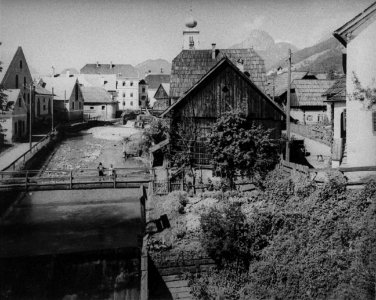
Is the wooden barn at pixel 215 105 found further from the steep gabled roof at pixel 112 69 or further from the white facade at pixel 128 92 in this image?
the steep gabled roof at pixel 112 69

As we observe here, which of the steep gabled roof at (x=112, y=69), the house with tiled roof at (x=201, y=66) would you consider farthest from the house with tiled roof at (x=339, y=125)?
the steep gabled roof at (x=112, y=69)

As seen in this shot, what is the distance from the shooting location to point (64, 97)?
5319 centimetres

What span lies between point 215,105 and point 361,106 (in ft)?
29.6

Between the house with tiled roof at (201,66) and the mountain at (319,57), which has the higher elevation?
the mountain at (319,57)

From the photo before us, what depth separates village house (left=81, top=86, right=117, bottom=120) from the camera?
6556 cm

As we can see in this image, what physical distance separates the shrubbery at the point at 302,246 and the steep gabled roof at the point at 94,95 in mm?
57107

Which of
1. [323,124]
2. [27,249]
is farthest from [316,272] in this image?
[323,124]

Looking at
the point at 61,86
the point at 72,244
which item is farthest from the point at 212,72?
the point at 61,86

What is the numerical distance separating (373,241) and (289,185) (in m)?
4.13

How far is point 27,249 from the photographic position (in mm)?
16859

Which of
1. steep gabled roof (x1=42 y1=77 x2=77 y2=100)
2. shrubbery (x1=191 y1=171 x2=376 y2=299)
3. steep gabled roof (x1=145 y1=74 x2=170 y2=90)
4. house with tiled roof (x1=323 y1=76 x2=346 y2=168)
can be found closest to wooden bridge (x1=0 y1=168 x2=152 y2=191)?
shrubbery (x1=191 y1=171 x2=376 y2=299)

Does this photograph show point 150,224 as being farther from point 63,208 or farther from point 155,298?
point 63,208

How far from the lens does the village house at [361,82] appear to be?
13281mm

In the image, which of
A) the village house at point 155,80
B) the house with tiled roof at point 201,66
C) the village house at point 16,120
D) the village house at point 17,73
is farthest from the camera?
the village house at point 155,80
